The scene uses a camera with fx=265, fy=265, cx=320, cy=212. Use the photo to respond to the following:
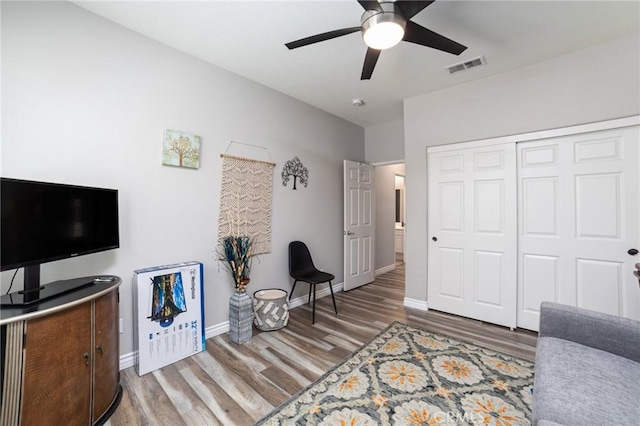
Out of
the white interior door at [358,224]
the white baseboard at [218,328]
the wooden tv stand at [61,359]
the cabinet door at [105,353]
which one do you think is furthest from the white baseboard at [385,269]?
the wooden tv stand at [61,359]

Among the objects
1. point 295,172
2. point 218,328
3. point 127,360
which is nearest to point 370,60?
point 295,172

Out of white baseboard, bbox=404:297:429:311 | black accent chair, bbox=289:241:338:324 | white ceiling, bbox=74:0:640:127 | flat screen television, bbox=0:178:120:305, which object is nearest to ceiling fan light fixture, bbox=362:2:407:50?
white ceiling, bbox=74:0:640:127

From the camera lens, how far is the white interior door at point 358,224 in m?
4.16

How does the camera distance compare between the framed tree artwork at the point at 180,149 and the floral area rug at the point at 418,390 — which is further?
the framed tree artwork at the point at 180,149

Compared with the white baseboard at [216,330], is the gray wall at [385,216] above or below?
above

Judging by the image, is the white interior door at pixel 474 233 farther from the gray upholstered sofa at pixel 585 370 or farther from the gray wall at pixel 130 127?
the gray wall at pixel 130 127

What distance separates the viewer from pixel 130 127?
7.14 ft

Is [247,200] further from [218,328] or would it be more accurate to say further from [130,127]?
[218,328]

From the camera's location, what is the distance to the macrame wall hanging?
9.21 feet

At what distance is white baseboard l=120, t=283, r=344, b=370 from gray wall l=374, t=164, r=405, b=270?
1.44 metres

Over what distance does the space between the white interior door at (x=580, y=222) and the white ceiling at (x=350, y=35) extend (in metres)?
0.94

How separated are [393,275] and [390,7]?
4.48 metres

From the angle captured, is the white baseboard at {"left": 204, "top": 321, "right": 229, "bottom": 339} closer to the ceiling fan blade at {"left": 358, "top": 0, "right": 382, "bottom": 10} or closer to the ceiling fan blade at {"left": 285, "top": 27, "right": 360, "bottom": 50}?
the ceiling fan blade at {"left": 285, "top": 27, "right": 360, "bottom": 50}

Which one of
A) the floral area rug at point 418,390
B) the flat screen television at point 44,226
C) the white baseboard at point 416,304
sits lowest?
the floral area rug at point 418,390
